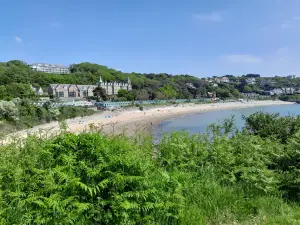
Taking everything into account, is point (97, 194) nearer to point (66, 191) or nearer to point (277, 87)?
point (66, 191)

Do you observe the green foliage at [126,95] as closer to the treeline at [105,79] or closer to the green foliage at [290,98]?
the treeline at [105,79]

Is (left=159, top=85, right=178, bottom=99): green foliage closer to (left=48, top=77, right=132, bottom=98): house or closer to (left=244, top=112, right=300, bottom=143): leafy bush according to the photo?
(left=48, top=77, right=132, bottom=98): house

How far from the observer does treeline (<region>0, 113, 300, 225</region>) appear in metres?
2.81

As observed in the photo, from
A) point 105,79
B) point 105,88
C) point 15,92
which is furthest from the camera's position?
point 105,79

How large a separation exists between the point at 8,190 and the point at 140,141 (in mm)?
2762

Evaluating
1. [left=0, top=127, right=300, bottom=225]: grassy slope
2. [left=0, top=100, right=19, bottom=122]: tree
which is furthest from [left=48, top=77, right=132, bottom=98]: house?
[left=0, top=127, right=300, bottom=225]: grassy slope

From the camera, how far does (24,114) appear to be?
35.7 meters

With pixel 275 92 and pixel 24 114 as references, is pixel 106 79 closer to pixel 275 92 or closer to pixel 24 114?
pixel 24 114

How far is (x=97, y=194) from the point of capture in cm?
306

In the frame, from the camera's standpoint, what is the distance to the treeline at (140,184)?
2811 millimetres

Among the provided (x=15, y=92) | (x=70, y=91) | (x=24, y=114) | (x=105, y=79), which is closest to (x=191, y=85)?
(x=105, y=79)

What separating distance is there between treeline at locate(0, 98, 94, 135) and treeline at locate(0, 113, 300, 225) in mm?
24047

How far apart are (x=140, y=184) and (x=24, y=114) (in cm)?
3762

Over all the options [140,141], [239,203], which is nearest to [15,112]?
[140,141]
